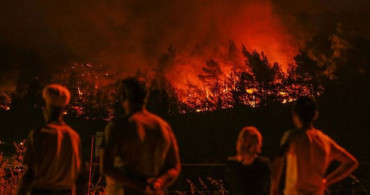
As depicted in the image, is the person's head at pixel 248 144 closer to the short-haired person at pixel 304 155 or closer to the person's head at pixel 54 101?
the short-haired person at pixel 304 155

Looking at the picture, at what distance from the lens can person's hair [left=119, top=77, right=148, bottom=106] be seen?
304cm

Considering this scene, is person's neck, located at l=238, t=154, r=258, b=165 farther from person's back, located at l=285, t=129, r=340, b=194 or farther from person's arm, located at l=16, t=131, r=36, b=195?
person's arm, located at l=16, t=131, r=36, b=195

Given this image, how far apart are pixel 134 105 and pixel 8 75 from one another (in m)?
35.8

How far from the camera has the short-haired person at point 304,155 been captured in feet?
11.9

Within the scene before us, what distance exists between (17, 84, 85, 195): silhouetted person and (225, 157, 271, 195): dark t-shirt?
4.69ft

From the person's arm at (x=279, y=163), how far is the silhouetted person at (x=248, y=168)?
368 millimetres

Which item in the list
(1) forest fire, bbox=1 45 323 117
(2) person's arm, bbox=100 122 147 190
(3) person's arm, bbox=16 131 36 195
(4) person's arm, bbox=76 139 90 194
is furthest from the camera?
(1) forest fire, bbox=1 45 323 117

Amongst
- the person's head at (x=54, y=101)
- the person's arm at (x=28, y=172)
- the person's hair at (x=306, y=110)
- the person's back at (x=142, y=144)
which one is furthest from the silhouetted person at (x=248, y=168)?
the person's arm at (x=28, y=172)

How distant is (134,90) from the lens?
305cm

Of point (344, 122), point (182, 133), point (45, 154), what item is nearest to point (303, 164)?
point (45, 154)

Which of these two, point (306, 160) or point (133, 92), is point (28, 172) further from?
point (306, 160)

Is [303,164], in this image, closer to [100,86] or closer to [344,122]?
[344,122]

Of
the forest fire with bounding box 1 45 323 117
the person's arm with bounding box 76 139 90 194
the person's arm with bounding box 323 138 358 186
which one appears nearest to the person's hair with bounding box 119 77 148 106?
the person's arm with bounding box 76 139 90 194

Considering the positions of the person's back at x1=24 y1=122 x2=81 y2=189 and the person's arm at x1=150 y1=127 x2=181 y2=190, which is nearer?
the person's arm at x1=150 y1=127 x2=181 y2=190
